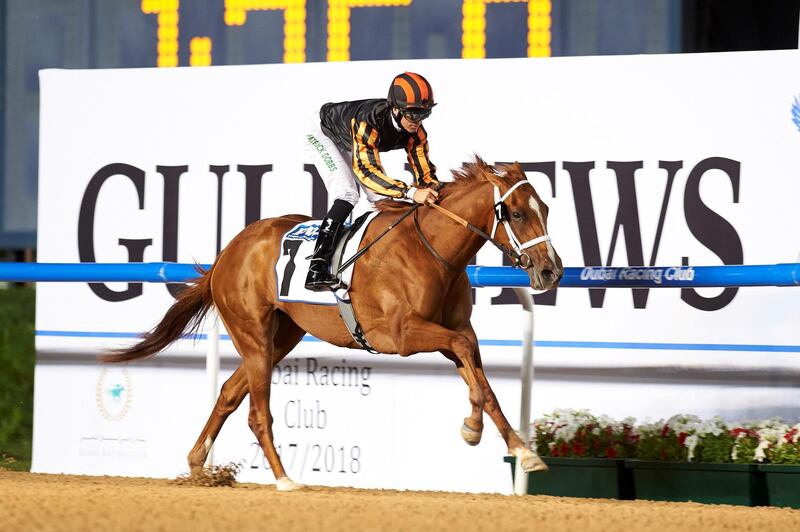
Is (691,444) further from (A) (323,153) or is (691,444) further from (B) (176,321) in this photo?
(B) (176,321)

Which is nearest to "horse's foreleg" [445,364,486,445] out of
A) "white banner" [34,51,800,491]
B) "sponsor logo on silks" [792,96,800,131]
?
"white banner" [34,51,800,491]

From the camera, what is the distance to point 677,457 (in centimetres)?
496

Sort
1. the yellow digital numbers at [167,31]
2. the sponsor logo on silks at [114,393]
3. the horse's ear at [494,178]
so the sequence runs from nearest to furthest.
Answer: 1. the horse's ear at [494,178]
2. the sponsor logo on silks at [114,393]
3. the yellow digital numbers at [167,31]

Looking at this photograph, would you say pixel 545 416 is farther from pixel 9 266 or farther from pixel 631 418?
pixel 9 266

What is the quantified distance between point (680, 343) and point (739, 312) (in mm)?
276

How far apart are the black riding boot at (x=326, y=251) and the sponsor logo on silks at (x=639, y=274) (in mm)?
998

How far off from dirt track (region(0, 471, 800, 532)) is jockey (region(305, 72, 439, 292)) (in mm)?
1055

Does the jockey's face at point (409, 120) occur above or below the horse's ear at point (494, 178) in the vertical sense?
above

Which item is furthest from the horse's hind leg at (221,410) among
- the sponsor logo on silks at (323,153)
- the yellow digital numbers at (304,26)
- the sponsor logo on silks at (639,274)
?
the yellow digital numbers at (304,26)

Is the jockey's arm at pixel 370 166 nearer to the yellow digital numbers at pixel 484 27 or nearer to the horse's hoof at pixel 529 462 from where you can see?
the horse's hoof at pixel 529 462

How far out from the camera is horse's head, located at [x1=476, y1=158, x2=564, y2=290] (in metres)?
4.50

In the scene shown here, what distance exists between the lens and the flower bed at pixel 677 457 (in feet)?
15.5

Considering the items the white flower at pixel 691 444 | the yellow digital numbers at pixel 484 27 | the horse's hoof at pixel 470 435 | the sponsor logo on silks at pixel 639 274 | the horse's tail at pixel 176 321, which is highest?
the yellow digital numbers at pixel 484 27

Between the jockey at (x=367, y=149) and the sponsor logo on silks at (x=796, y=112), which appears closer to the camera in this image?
the jockey at (x=367, y=149)
